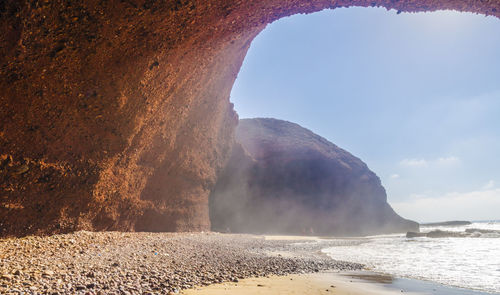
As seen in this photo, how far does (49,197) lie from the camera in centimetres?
647

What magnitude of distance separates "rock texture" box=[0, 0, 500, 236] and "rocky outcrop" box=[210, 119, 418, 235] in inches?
719

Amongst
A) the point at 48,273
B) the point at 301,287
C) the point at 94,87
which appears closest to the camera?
the point at 48,273

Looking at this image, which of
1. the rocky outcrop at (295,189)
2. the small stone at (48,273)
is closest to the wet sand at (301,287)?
the small stone at (48,273)

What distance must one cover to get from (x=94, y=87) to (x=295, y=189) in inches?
Answer: 1122

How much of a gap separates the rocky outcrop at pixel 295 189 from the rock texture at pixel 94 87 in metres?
18.3

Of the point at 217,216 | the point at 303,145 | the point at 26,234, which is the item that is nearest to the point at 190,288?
the point at 26,234

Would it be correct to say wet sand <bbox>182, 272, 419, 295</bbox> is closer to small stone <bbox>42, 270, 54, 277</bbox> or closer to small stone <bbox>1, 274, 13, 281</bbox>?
small stone <bbox>42, 270, 54, 277</bbox>

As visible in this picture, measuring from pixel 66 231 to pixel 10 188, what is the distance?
1.68m

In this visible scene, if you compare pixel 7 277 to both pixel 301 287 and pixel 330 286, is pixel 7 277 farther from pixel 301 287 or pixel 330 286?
pixel 330 286

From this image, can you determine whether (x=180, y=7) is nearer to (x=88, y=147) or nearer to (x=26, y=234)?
(x=88, y=147)

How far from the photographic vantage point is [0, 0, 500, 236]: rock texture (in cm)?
471

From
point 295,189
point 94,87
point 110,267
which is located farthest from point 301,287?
point 295,189

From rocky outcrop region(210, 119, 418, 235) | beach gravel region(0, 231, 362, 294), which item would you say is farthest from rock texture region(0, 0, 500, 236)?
rocky outcrop region(210, 119, 418, 235)

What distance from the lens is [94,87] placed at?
6.04 metres
